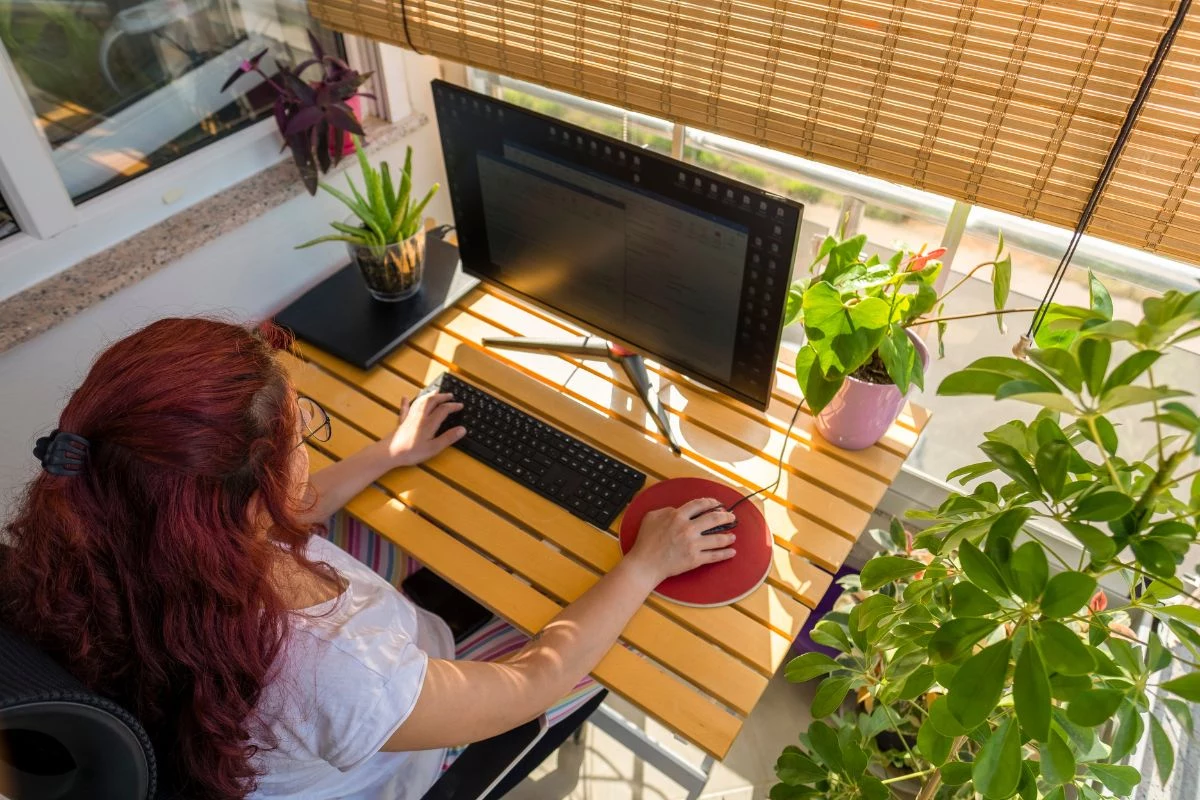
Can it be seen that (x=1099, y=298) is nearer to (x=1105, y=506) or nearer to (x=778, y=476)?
(x=1105, y=506)

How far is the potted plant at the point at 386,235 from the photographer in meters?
1.46

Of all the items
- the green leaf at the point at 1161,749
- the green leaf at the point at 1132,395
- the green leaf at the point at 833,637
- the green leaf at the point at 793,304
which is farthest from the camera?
the green leaf at the point at 793,304

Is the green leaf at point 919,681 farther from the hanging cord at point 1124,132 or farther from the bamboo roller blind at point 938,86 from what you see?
the bamboo roller blind at point 938,86

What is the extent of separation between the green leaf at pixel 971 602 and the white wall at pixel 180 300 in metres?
1.00

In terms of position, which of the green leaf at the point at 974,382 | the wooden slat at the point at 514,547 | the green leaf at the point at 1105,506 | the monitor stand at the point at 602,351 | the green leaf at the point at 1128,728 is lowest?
the wooden slat at the point at 514,547

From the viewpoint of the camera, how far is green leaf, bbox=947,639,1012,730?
71 cm

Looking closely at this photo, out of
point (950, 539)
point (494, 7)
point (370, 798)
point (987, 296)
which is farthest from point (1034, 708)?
point (494, 7)

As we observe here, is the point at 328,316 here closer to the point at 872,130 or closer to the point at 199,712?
the point at 199,712

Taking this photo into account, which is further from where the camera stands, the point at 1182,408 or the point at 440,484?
the point at 440,484

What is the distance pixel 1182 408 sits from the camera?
0.63 m

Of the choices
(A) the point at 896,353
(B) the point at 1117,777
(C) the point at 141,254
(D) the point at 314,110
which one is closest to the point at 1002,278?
(A) the point at 896,353

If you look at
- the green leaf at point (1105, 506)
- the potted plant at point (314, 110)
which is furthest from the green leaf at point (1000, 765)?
the potted plant at point (314, 110)

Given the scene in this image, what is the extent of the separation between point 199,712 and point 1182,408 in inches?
35.9

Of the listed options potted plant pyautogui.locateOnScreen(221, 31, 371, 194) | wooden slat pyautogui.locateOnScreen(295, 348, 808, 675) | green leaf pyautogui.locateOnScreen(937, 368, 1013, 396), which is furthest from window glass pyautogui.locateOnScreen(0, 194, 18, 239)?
green leaf pyautogui.locateOnScreen(937, 368, 1013, 396)
